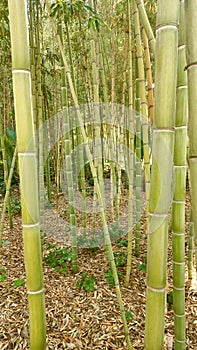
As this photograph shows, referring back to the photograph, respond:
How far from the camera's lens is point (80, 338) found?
70.7 inches

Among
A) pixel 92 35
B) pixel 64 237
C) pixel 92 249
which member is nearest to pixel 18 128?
pixel 92 35

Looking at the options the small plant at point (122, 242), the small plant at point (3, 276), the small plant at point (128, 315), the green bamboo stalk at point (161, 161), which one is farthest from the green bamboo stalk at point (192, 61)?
the small plant at point (122, 242)

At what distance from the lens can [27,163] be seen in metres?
0.82

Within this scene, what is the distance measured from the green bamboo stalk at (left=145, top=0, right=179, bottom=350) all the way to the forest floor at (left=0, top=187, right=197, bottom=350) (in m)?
1.16

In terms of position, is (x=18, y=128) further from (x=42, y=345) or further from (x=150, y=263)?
(x=42, y=345)

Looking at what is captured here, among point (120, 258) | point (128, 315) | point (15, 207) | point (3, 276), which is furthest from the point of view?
point (15, 207)

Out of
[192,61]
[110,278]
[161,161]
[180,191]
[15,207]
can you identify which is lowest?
[110,278]

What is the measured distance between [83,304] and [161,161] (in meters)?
1.71

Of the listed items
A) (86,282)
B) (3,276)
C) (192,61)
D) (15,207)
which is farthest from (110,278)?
(15,207)

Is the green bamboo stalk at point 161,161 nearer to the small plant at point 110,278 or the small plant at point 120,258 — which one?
the small plant at point 110,278

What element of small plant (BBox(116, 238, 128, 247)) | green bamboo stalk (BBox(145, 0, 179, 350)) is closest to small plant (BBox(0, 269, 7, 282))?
small plant (BBox(116, 238, 128, 247))

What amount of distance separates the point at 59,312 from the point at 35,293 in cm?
129

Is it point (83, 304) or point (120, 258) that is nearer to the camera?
point (83, 304)

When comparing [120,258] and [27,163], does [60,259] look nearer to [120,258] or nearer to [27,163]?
[120,258]
